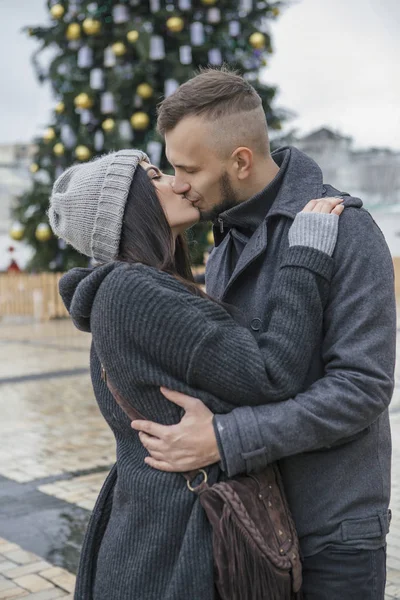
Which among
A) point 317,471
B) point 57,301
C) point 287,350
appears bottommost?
point 57,301

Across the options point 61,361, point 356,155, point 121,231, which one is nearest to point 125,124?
point 61,361

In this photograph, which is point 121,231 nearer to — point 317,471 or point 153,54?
point 317,471

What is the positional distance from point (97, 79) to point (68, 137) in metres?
1.40

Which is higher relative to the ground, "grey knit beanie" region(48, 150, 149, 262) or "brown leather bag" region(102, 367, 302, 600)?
"grey knit beanie" region(48, 150, 149, 262)

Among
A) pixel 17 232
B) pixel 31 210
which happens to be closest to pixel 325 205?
pixel 17 232

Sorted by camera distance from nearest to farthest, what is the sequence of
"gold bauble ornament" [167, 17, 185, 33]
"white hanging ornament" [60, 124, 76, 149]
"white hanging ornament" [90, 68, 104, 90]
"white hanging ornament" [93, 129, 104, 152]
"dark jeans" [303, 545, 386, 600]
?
"dark jeans" [303, 545, 386, 600]
"gold bauble ornament" [167, 17, 185, 33]
"white hanging ornament" [90, 68, 104, 90]
"white hanging ornament" [93, 129, 104, 152]
"white hanging ornament" [60, 124, 76, 149]

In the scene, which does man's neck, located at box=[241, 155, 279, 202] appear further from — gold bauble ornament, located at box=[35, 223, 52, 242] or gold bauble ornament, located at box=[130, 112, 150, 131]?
gold bauble ornament, located at box=[35, 223, 52, 242]

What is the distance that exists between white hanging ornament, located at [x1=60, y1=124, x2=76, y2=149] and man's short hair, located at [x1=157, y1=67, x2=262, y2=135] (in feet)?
46.6

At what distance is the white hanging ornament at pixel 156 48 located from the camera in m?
13.9

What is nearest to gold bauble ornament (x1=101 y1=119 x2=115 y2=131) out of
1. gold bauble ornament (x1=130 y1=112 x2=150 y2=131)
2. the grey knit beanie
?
gold bauble ornament (x1=130 y1=112 x2=150 y2=131)

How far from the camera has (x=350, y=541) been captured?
167 cm

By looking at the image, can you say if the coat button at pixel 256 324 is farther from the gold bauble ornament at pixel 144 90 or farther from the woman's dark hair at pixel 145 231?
the gold bauble ornament at pixel 144 90

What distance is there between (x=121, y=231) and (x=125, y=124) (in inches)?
515

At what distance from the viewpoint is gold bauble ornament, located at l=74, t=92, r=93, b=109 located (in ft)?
48.2
